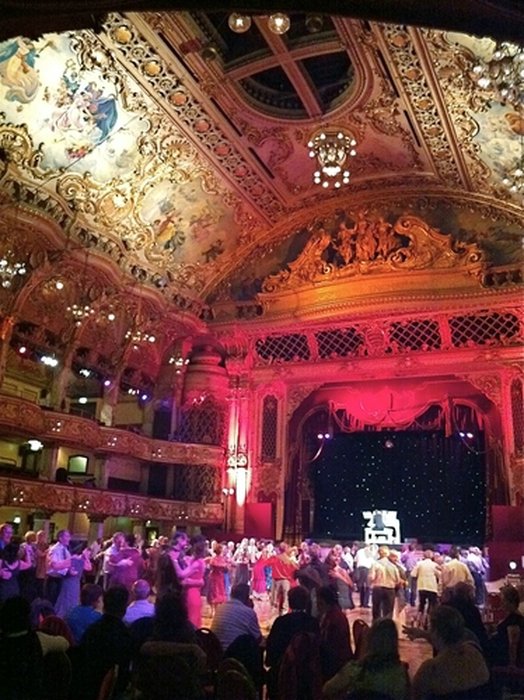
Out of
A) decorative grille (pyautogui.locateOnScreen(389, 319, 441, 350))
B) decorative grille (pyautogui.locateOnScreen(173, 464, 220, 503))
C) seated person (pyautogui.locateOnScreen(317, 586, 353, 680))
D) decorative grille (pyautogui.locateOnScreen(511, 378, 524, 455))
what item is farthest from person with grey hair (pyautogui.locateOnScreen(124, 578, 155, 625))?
decorative grille (pyautogui.locateOnScreen(173, 464, 220, 503))

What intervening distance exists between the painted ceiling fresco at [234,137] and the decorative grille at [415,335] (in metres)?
2.43

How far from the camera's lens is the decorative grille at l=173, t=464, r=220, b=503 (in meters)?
19.0

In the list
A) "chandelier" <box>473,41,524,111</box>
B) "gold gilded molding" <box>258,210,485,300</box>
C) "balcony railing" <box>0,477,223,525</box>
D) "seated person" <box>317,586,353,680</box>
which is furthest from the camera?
"gold gilded molding" <box>258,210,485,300</box>

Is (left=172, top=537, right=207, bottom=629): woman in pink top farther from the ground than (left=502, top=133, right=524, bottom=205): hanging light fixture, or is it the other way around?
(left=502, top=133, right=524, bottom=205): hanging light fixture

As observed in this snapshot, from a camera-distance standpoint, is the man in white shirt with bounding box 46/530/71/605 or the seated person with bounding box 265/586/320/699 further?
the man in white shirt with bounding box 46/530/71/605

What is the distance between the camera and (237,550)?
1529 cm

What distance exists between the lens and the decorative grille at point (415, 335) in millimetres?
17547

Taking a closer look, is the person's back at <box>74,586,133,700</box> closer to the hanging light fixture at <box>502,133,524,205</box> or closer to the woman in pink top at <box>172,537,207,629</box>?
the woman in pink top at <box>172,537,207,629</box>

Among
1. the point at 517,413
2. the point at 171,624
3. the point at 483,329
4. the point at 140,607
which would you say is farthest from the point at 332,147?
the point at 171,624

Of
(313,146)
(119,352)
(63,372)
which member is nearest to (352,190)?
(313,146)

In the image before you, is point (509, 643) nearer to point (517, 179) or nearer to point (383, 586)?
point (383, 586)

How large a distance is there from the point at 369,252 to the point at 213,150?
202 inches

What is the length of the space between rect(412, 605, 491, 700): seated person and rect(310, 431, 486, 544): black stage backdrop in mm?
14512

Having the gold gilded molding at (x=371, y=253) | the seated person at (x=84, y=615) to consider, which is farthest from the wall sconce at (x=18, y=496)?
the seated person at (x=84, y=615)
